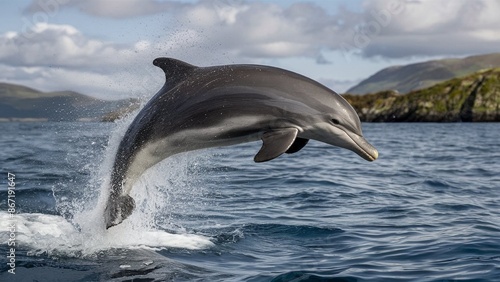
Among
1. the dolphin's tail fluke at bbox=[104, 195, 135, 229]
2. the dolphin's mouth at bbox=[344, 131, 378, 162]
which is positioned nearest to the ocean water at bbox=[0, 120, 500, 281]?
the dolphin's tail fluke at bbox=[104, 195, 135, 229]

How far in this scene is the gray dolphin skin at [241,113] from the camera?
7.87 metres

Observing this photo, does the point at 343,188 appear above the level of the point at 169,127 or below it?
below

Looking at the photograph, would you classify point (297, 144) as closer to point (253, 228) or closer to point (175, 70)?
point (175, 70)

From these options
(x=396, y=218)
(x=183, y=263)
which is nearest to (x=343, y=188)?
(x=396, y=218)

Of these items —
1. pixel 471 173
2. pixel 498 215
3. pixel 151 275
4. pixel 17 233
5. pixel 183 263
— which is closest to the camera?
pixel 151 275

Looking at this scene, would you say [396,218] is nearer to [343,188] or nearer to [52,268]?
[343,188]

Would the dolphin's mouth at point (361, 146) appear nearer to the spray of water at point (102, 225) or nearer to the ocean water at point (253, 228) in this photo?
the ocean water at point (253, 228)

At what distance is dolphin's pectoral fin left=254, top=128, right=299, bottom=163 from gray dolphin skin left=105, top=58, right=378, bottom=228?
11 mm

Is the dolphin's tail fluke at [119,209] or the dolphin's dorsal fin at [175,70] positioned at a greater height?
the dolphin's dorsal fin at [175,70]

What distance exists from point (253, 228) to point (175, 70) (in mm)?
3520

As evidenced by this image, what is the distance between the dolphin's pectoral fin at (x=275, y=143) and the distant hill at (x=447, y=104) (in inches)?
3595

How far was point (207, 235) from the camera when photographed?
408 inches

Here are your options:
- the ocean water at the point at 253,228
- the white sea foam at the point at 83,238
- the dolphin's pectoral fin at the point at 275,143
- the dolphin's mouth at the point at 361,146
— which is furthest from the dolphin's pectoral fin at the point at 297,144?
the white sea foam at the point at 83,238

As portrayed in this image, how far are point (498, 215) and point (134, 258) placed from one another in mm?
7103
